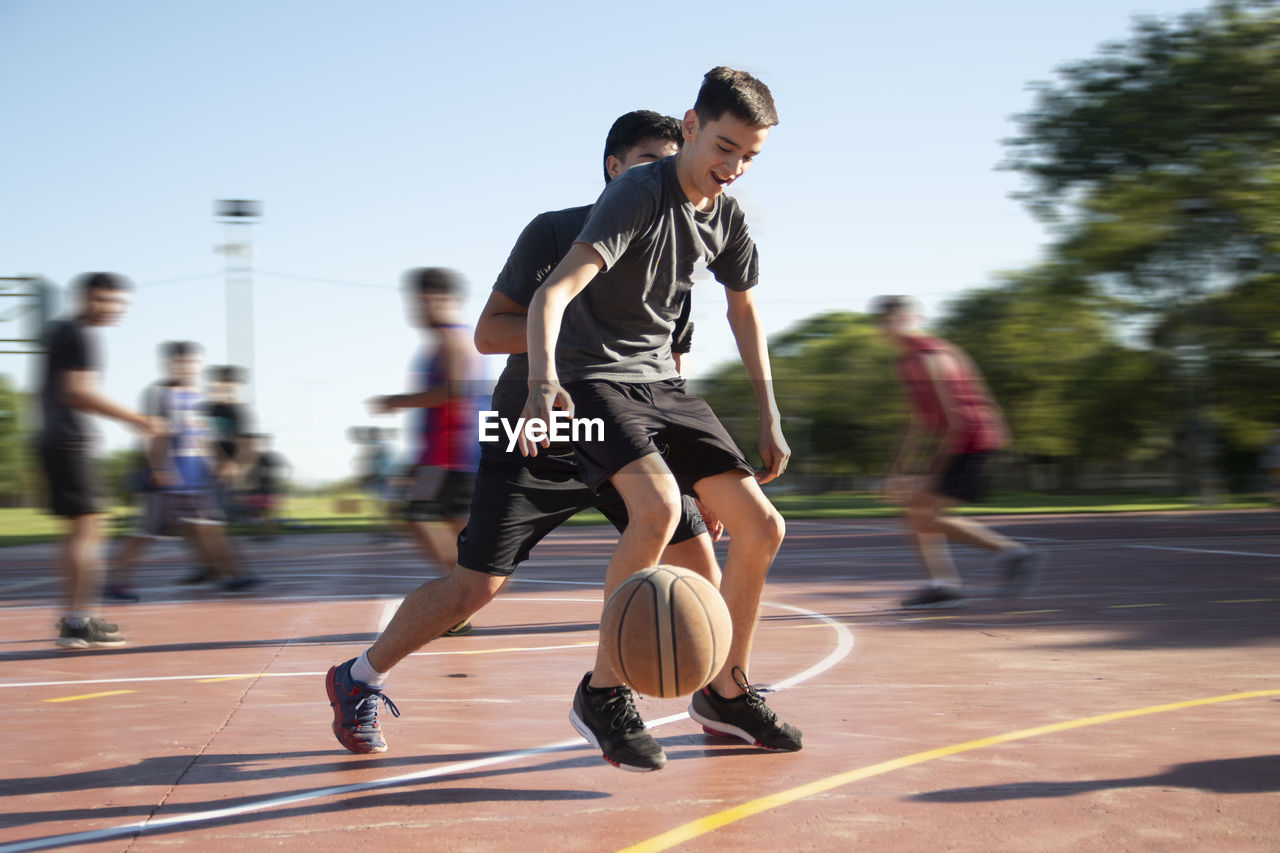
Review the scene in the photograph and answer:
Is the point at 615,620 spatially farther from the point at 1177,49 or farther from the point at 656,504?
the point at 1177,49

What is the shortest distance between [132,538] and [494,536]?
6053 mm

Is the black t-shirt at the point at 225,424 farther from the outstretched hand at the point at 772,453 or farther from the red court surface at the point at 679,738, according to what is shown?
the outstretched hand at the point at 772,453

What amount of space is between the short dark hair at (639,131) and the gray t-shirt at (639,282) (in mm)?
422

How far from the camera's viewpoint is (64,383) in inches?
272

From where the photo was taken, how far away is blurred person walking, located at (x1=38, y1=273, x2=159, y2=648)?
6863 millimetres

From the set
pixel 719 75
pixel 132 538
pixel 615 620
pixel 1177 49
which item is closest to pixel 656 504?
pixel 615 620

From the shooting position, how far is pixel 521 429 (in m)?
3.76

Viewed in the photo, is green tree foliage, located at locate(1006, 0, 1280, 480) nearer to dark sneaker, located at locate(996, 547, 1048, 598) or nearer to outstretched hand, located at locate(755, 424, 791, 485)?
dark sneaker, located at locate(996, 547, 1048, 598)

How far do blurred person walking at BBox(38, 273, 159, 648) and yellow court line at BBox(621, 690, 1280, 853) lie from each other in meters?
4.61

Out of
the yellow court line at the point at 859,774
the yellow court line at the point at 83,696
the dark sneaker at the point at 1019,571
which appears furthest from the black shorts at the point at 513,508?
the dark sneaker at the point at 1019,571

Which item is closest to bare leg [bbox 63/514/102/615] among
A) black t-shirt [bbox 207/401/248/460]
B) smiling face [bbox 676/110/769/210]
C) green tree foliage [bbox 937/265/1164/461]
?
smiling face [bbox 676/110/769/210]

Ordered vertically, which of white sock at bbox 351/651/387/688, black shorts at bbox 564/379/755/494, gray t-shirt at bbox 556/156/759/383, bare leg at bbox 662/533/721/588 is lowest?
white sock at bbox 351/651/387/688

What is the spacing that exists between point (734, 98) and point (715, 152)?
0.56 feet

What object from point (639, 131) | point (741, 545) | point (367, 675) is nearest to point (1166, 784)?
point (741, 545)
